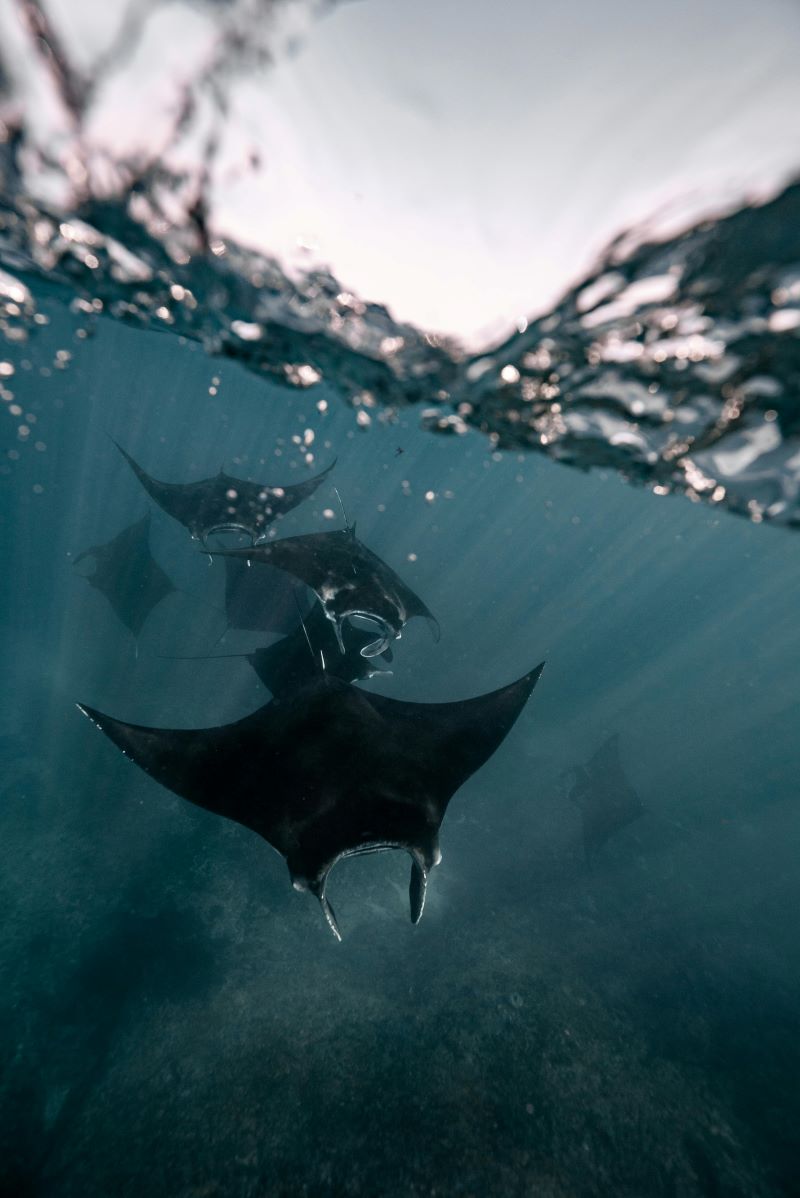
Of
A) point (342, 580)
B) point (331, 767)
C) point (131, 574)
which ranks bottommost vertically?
point (131, 574)

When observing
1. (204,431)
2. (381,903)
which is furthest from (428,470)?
(381,903)

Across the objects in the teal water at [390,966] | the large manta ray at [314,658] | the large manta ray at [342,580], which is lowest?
the teal water at [390,966]

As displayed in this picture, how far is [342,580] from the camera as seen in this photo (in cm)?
811

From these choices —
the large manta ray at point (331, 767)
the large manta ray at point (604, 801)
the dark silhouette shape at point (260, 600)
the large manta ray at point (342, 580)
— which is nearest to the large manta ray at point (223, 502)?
the large manta ray at point (342, 580)

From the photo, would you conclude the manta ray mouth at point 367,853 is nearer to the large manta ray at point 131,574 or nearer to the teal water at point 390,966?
the teal water at point 390,966

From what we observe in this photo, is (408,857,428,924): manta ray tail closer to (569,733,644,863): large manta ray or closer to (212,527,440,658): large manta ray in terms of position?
(212,527,440,658): large manta ray

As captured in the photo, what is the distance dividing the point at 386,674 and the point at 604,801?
38.0ft

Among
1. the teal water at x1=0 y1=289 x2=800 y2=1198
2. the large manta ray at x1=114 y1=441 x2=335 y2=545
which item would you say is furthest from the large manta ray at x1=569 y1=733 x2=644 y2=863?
the large manta ray at x1=114 y1=441 x2=335 y2=545

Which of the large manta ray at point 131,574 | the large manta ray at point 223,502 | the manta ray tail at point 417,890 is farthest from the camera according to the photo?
the large manta ray at point 131,574

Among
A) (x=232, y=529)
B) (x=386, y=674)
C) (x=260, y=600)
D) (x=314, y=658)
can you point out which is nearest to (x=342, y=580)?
(x=314, y=658)

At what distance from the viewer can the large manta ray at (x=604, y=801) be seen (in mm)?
17922

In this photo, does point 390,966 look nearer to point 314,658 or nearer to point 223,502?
A: point 314,658

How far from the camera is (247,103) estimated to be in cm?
411

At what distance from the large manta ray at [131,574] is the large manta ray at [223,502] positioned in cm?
633
